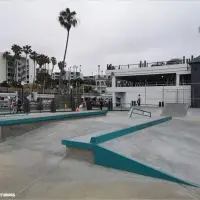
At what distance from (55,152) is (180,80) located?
115ft

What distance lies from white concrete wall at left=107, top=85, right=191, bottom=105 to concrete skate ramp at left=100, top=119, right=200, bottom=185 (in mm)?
22947

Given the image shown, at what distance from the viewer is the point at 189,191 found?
15.0 ft

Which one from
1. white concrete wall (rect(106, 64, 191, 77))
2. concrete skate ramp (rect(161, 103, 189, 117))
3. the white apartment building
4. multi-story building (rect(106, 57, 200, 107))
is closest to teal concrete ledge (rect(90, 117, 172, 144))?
concrete skate ramp (rect(161, 103, 189, 117))

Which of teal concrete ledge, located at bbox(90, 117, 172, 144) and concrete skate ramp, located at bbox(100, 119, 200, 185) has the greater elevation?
teal concrete ledge, located at bbox(90, 117, 172, 144)

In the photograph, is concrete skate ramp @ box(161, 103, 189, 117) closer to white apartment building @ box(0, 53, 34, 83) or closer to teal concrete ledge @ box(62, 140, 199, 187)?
teal concrete ledge @ box(62, 140, 199, 187)

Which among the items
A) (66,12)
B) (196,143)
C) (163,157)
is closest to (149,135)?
(196,143)

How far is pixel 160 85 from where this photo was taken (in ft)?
127

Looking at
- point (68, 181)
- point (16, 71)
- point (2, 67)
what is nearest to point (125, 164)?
point (68, 181)

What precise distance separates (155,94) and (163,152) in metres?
31.2

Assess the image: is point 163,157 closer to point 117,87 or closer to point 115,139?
point 115,139

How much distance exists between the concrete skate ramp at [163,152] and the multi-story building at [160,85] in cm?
2420

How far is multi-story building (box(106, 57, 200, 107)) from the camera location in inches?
1346

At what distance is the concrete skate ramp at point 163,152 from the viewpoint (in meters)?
5.62

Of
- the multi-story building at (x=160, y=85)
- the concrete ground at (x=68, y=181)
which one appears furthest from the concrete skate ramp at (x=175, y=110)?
the concrete ground at (x=68, y=181)
